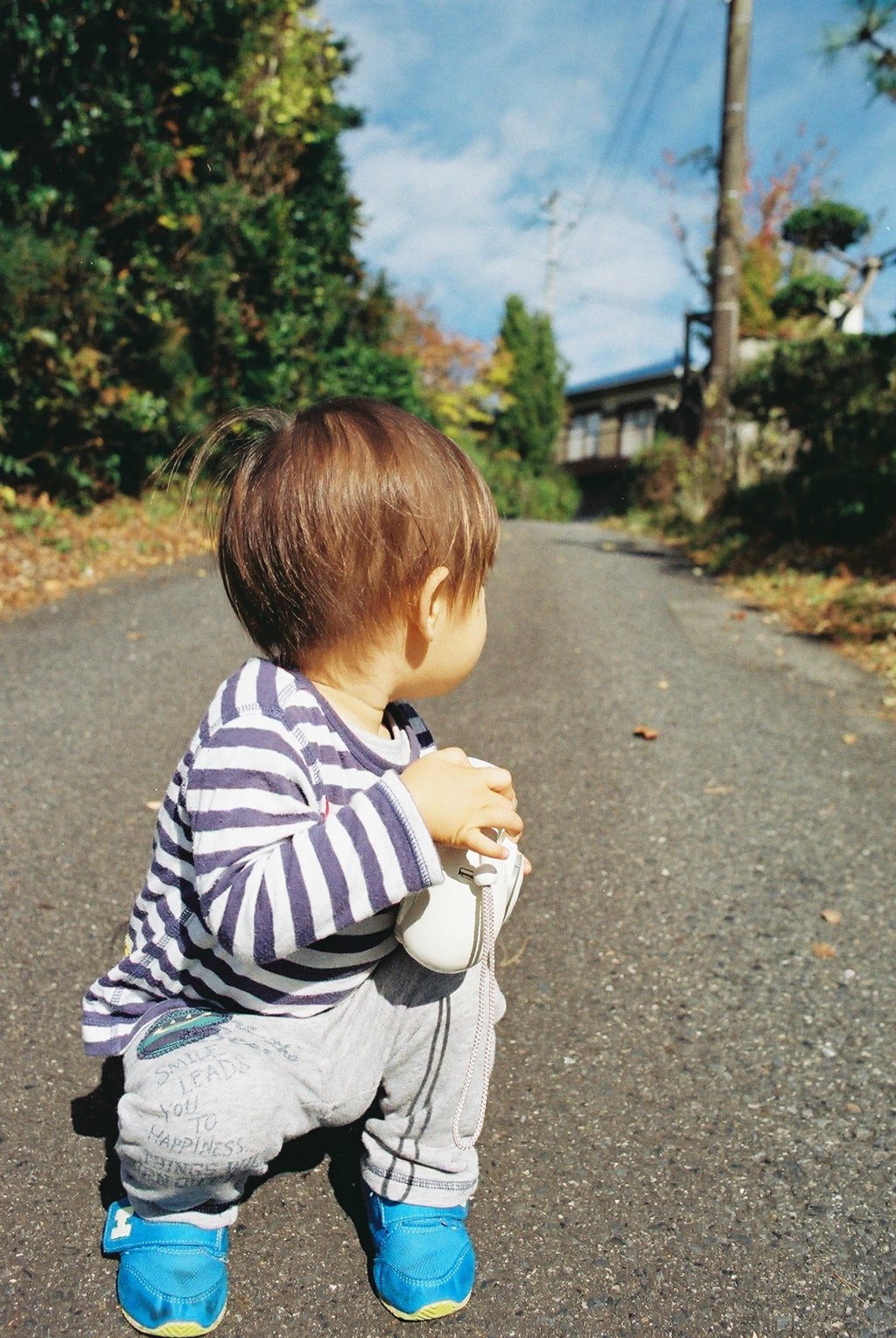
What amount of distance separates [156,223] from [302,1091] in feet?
25.2

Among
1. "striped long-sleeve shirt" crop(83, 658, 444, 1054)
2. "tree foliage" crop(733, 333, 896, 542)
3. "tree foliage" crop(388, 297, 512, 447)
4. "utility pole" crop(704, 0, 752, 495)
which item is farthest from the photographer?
"tree foliage" crop(388, 297, 512, 447)

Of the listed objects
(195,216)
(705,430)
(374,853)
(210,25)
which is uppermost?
(210,25)

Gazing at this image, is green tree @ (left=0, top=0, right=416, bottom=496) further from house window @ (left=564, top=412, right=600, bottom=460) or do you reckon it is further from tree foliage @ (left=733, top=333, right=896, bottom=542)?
house window @ (left=564, top=412, right=600, bottom=460)

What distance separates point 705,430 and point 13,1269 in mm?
10991

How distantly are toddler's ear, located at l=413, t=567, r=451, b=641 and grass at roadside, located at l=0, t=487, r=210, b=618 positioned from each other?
169 inches

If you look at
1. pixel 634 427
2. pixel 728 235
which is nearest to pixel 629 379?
pixel 634 427

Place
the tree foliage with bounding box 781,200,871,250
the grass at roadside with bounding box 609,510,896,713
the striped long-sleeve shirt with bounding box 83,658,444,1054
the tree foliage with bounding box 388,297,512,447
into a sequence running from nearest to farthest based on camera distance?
1. the striped long-sleeve shirt with bounding box 83,658,444,1054
2. the grass at roadside with bounding box 609,510,896,713
3. the tree foliage with bounding box 781,200,871,250
4. the tree foliage with bounding box 388,297,512,447

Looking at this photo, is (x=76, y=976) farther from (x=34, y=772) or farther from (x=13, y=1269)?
(x=34, y=772)

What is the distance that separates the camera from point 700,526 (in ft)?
33.2

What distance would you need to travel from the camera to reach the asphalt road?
1379 millimetres

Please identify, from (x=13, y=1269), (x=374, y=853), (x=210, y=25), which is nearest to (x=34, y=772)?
(x=13, y=1269)

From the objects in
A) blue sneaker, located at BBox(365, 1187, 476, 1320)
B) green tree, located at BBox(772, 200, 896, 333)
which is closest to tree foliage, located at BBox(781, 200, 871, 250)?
green tree, located at BBox(772, 200, 896, 333)

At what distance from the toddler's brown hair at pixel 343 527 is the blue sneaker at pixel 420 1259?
2.77ft

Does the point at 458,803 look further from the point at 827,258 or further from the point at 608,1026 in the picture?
the point at 827,258
